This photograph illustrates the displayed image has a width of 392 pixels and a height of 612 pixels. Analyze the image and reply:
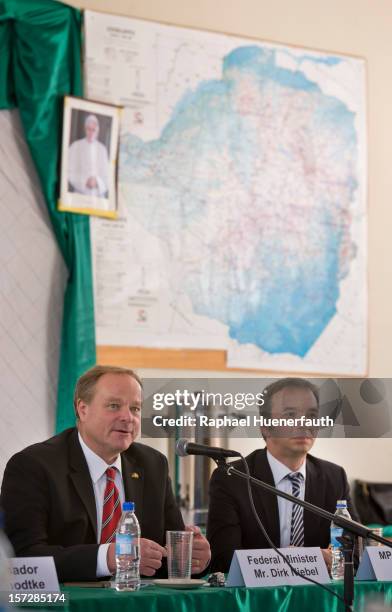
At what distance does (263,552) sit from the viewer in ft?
8.39

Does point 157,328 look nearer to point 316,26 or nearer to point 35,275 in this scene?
point 35,275

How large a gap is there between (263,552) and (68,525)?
655mm

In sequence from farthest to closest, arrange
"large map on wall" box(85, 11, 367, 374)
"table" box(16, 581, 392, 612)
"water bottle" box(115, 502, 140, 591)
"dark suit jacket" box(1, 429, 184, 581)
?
"large map on wall" box(85, 11, 367, 374), "dark suit jacket" box(1, 429, 184, 581), "water bottle" box(115, 502, 140, 591), "table" box(16, 581, 392, 612)

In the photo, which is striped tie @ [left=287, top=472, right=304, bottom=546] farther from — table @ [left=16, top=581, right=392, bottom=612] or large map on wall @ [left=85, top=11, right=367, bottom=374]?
large map on wall @ [left=85, top=11, right=367, bottom=374]

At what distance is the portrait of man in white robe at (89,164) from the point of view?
4.89m

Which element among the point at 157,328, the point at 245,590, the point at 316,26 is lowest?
the point at 245,590

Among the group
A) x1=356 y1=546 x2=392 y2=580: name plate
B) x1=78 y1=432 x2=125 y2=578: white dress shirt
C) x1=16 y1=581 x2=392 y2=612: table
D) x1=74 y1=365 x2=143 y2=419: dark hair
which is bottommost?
x1=16 y1=581 x2=392 y2=612: table

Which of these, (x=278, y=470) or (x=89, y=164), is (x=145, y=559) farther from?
(x=89, y=164)

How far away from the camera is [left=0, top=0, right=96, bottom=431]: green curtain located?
474 centimetres

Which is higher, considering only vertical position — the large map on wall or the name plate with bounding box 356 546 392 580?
the large map on wall

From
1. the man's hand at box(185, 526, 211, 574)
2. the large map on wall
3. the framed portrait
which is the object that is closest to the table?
the man's hand at box(185, 526, 211, 574)

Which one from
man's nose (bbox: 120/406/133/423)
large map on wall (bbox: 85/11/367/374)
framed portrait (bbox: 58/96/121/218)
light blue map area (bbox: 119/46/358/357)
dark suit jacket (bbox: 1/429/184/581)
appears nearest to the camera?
Result: dark suit jacket (bbox: 1/429/184/581)

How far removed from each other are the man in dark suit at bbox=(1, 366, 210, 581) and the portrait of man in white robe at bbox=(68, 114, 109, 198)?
1.91 metres

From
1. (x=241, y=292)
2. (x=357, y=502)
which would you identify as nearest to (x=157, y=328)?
(x=241, y=292)
